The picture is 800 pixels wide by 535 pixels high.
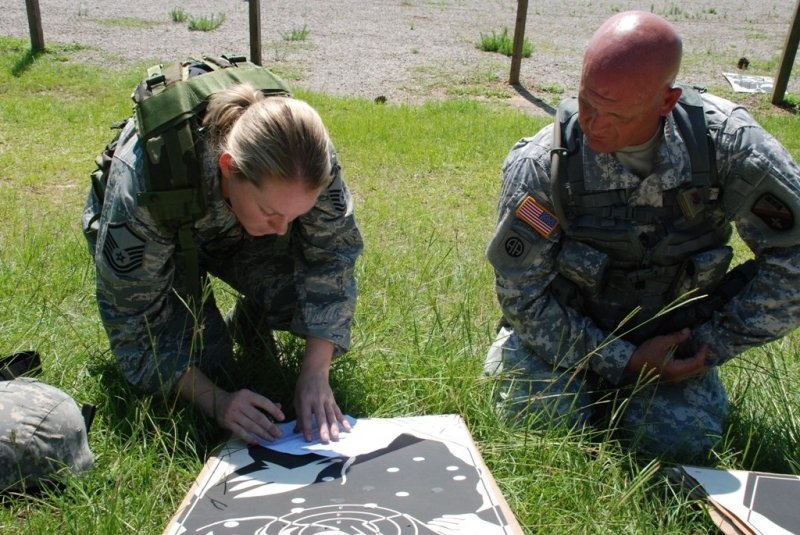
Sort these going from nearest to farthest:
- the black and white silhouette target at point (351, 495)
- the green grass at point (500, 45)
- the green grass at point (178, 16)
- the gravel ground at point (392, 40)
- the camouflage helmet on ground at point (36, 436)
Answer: the black and white silhouette target at point (351, 495) → the camouflage helmet on ground at point (36, 436) → the gravel ground at point (392, 40) → the green grass at point (500, 45) → the green grass at point (178, 16)

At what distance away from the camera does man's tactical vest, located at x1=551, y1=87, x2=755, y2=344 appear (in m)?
2.86

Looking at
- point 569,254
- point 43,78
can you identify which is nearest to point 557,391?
point 569,254

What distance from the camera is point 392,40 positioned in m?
11.8

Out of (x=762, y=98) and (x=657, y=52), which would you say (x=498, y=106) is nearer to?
(x=762, y=98)

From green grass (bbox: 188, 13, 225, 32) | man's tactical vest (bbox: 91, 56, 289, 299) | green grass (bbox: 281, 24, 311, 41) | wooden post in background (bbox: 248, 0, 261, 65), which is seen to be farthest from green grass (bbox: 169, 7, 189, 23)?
man's tactical vest (bbox: 91, 56, 289, 299)

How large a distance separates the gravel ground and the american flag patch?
19.7ft

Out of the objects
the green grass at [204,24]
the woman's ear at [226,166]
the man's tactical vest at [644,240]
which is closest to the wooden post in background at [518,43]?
the green grass at [204,24]

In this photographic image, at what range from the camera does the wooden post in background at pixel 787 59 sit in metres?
8.41

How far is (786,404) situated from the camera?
292 centimetres

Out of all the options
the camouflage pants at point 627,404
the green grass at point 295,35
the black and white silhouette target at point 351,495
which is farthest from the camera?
the green grass at point 295,35

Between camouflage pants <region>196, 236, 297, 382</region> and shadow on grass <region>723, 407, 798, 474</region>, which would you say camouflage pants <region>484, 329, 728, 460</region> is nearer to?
shadow on grass <region>723, 407, 798, 474</region>

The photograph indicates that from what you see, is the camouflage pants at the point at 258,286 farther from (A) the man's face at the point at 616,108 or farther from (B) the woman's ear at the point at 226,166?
(A) the man's face at the point at 616,108

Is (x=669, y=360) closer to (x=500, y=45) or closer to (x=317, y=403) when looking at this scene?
(x=317, y=403)

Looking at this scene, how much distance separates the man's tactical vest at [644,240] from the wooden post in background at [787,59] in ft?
20.9
